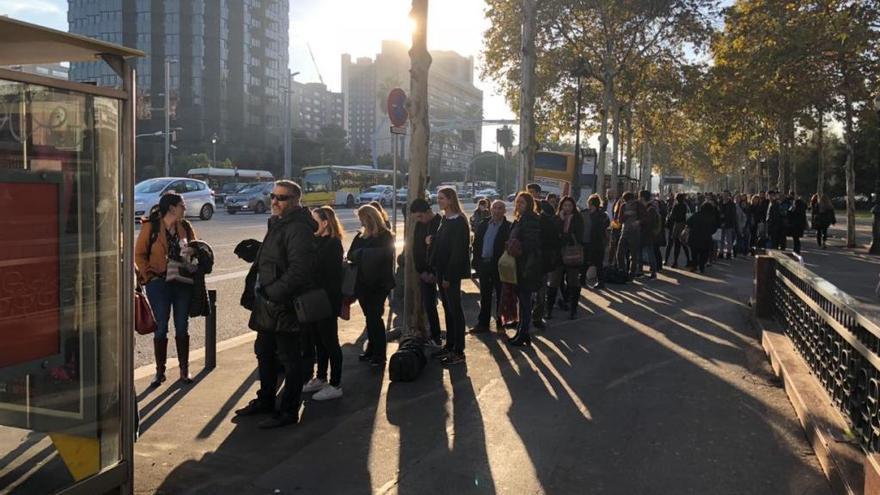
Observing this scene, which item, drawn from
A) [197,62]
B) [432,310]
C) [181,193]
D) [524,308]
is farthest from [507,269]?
[197,62]

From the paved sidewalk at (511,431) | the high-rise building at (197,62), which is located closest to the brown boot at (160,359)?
the paved sidewalk at (511,431)

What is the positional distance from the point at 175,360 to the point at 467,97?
13571 centimetres

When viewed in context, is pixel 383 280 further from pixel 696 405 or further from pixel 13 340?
pixel 13 340

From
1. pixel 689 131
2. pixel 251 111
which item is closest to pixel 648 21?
pixel 689 131

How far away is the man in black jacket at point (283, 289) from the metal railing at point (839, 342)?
135 inches

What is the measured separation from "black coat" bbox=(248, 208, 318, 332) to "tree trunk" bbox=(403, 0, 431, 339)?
2.46 m

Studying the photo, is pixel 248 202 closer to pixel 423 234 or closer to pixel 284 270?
pixel 423 234

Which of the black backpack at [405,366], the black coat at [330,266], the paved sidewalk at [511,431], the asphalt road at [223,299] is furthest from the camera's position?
the asphalt road at [223,299]

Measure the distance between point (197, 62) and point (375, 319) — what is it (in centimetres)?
9593

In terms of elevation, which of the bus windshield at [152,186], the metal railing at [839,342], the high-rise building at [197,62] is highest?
→ the high-rise building at [197,62]

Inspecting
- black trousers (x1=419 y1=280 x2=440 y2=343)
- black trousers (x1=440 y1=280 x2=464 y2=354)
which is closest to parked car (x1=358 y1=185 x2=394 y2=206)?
black trousers (x1=419 y1=280 x2=440 y2=343)

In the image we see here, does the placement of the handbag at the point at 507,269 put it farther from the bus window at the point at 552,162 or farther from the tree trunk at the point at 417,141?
the bus window at the point at 552,162

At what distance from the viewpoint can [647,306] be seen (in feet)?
34.9

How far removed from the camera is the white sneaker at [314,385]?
6055 mm
